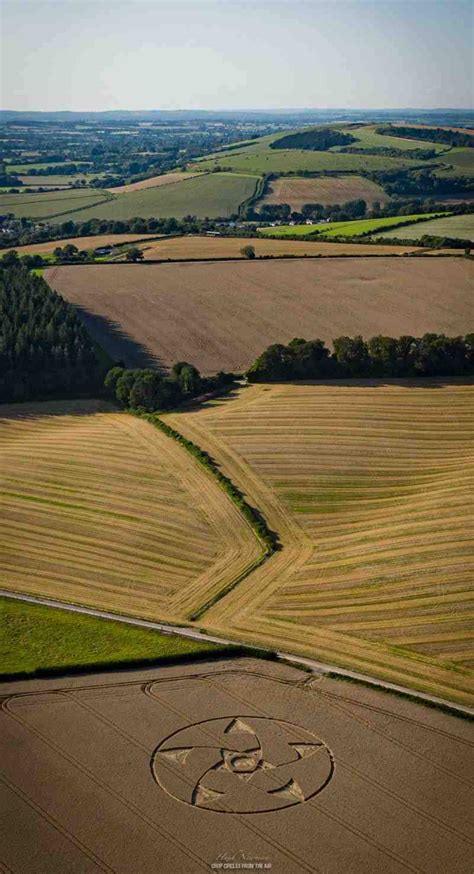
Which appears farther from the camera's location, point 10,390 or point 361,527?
point 10,390

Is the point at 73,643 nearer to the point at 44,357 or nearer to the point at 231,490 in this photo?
the point at 231,490

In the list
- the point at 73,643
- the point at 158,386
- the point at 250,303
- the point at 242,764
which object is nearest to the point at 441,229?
the point at 250,303

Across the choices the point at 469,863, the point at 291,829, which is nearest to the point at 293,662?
the point at 291,829

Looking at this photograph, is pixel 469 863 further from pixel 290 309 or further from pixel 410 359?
pixel 290 309

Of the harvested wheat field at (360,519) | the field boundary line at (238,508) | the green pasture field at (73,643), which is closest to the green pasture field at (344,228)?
the harvested wheat field at (360,519)

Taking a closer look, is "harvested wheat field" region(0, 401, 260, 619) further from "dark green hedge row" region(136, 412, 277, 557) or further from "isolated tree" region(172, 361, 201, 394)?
"isolated tree" region(172, 361, 201, 394)
